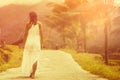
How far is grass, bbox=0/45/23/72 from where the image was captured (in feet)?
33.6

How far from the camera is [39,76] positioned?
8.31m

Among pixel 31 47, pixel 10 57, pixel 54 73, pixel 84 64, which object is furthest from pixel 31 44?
pixel 10 57

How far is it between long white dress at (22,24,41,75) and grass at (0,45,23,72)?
166cm

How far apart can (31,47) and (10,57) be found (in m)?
4.22

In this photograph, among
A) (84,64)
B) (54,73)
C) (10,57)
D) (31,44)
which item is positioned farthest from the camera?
(10,57)

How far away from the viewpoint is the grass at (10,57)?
10.2m

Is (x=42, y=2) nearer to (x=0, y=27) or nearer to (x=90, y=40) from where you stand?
(x=0, y=27)

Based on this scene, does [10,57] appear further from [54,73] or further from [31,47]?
[31,47]

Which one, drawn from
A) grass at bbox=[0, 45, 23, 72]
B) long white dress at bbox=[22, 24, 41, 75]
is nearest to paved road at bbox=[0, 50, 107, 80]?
long white dress at bbox=[22, 24, 41, 75]

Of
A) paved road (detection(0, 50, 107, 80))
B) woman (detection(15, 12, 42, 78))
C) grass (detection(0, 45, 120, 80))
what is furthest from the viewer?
grass (detection(0, 45, 120, 80))

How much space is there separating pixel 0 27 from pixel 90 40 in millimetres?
8390

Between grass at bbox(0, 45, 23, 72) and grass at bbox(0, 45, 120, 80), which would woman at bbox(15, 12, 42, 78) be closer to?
grass at bbox(0, 45, 120, 80)

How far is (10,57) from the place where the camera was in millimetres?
12102

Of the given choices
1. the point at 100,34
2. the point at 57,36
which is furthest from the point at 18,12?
the point at 100,34
